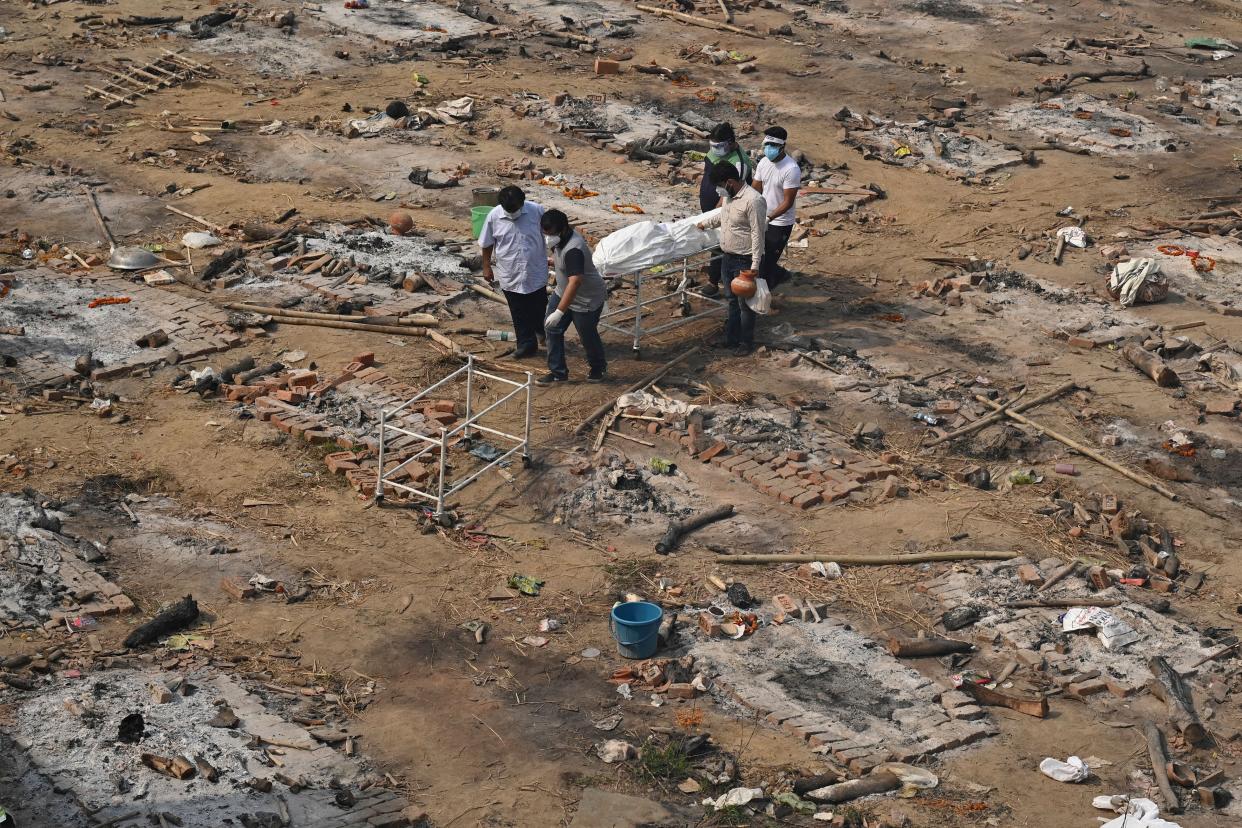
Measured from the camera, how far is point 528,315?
12211 millimetres

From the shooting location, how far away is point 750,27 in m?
23.9

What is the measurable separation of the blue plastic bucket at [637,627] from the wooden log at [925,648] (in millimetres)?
1555

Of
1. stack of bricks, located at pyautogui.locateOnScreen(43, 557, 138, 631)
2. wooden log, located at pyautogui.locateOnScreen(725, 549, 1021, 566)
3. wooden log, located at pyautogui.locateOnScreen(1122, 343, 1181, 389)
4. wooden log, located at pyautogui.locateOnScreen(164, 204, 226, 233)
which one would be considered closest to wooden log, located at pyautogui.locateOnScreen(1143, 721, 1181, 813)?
wooden log, located at pyautogui.locateOnScreen(725, 549, 1021, 566)

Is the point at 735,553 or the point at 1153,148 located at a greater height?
the point at 1153,148

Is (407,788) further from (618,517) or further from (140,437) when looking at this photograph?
(140,437)

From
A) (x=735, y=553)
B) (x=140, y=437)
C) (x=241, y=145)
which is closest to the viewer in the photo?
(x=735, y=553)

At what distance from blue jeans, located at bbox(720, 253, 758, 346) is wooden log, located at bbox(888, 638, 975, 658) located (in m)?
4.66

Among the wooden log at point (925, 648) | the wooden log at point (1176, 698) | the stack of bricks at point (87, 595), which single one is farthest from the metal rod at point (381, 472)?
the wooden log at point (1176, 698)

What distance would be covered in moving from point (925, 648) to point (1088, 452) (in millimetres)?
3359

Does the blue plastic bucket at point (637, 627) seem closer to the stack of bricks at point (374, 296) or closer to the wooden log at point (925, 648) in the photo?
the wooden log at point (925, 648)

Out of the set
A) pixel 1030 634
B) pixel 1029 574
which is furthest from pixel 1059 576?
pixel 1030 634

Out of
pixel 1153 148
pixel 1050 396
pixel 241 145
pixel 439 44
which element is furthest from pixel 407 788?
pixel 439 44

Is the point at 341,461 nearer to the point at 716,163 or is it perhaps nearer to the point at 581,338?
the point at 581,338

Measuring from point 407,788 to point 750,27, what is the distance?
19.4 metres
